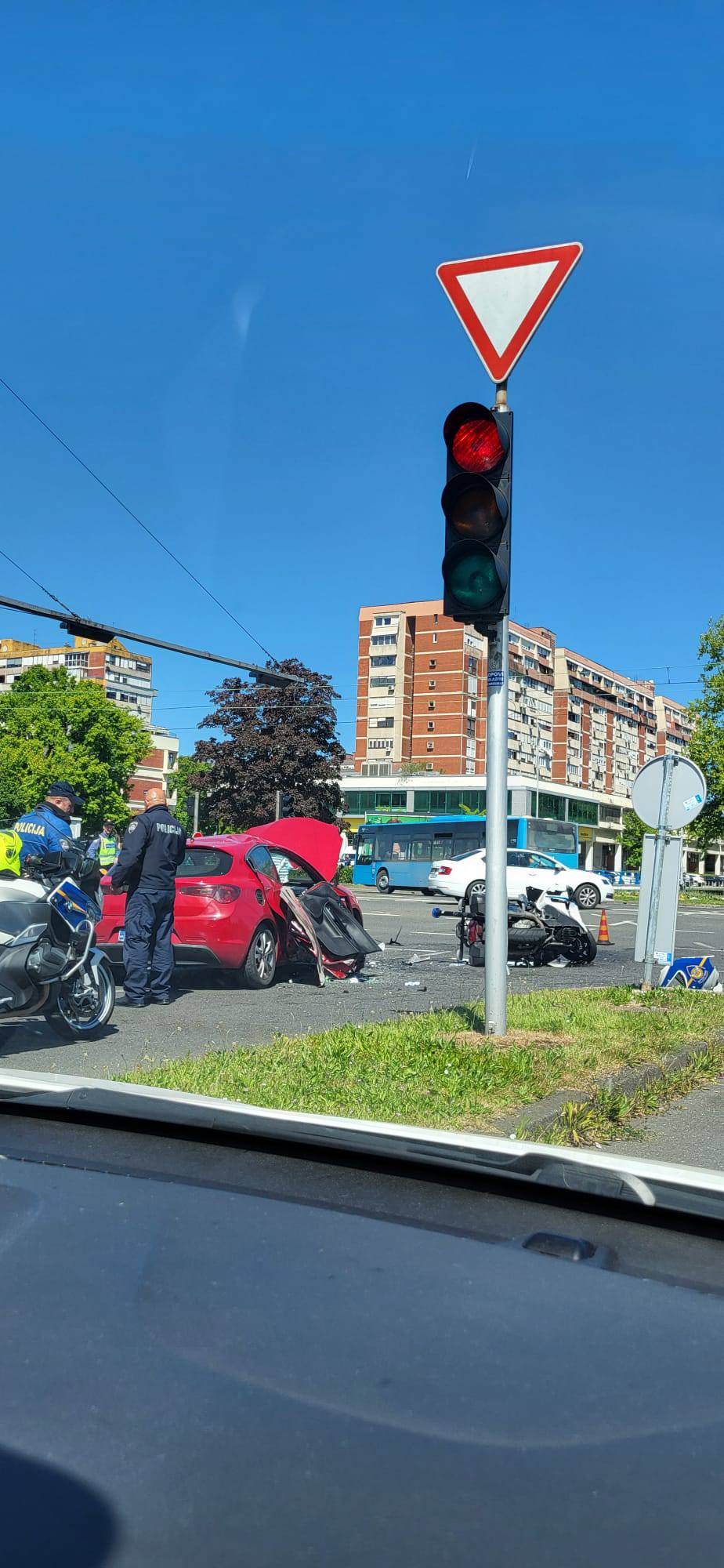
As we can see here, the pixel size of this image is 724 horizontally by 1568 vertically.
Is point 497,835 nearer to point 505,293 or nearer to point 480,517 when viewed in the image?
point 480,517

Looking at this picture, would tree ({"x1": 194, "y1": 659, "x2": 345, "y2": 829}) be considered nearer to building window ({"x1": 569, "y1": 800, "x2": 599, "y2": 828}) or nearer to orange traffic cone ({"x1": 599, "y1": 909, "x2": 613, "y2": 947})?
building window ({"x1": 569, "y1": 800, "x2": 599, "y2": 828})

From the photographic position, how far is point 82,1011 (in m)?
8.52

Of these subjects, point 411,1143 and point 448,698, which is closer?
point 411,1143

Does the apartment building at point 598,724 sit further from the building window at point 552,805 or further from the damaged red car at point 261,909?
the damaged red car at point 261,909

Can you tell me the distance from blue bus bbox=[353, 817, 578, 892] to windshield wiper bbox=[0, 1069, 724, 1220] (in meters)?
41.3

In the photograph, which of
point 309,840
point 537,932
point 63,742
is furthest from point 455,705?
point 309,840

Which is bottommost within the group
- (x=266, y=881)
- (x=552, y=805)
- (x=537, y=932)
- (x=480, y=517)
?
(x=537, y=932)

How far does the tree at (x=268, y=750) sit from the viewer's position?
205 feet

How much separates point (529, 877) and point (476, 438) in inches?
1117

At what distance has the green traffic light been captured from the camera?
22.1 feet

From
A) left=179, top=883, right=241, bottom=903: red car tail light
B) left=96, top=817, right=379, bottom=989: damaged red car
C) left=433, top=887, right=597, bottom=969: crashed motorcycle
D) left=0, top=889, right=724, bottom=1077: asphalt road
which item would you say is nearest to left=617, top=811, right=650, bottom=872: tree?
left=0, top=889, right=724, bottom=1077: asphalt road

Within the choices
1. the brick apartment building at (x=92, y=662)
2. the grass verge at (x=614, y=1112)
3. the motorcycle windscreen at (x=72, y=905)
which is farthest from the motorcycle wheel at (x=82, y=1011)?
the brick apartment building at (x=92, y=662)

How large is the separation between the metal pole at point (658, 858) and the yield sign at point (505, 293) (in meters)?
4.85

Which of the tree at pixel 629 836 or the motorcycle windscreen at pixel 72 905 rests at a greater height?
the tree at pixel 629 836
